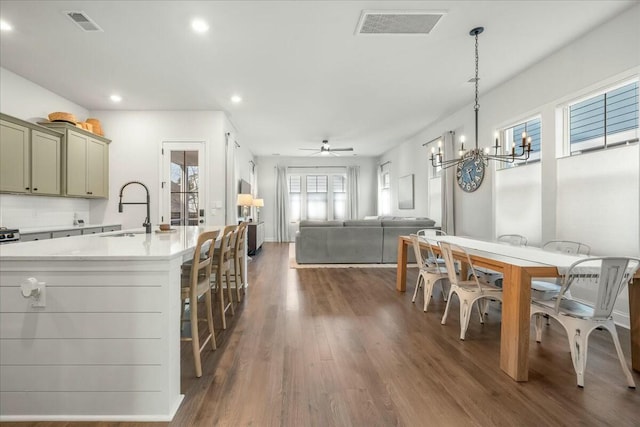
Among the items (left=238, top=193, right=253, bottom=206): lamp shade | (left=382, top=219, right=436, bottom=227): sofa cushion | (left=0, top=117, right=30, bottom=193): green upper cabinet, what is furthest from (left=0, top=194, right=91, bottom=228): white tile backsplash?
(left=382, top=219, right=436, bottom=227): sofa cushion

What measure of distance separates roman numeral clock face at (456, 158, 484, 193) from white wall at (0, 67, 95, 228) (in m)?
6.59

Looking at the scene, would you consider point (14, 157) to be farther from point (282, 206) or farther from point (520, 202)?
point (282, 206)

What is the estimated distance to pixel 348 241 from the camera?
239 inches

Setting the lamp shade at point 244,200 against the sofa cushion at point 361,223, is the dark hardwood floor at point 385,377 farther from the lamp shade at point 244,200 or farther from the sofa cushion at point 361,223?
the lamp shade at point 244,200

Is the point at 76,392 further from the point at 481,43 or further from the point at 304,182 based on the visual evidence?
the point at 304,182

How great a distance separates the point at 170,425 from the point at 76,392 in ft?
1.76

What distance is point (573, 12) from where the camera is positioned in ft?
9.59

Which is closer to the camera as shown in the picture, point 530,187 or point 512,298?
point 512,298

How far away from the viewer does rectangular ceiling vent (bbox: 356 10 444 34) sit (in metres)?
2.88

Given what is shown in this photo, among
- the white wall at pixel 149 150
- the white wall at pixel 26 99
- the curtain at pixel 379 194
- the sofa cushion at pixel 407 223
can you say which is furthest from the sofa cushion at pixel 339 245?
the curtain at pixel 379 194

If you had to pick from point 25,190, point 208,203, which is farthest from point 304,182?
point 25,190

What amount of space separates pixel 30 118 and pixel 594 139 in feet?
23.5

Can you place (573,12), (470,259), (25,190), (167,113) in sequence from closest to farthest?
(470,259) → (573,12) → (25,190) → (167,113)

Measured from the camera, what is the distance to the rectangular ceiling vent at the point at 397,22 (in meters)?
2.88
